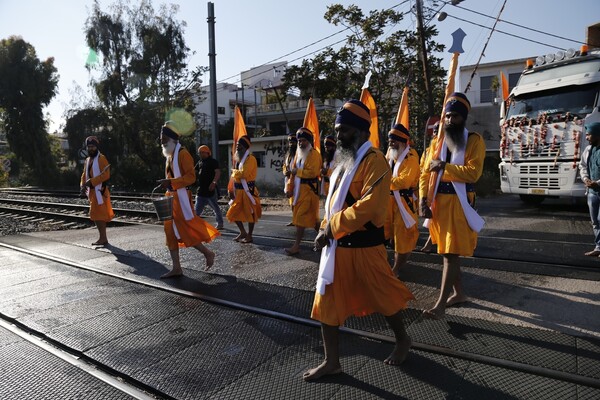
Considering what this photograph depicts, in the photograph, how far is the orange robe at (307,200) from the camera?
7535 millimetres

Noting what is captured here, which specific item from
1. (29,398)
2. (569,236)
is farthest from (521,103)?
(29,398)

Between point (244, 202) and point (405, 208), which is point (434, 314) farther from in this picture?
point (244, 202)

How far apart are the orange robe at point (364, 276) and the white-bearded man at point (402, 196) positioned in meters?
2.61

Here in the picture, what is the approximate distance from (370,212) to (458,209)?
1.71 metres

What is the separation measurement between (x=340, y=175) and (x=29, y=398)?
2.77m

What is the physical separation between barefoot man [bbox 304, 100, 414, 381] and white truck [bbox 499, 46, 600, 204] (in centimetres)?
993

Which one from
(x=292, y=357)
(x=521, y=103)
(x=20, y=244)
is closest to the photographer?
(x=292, y=357)

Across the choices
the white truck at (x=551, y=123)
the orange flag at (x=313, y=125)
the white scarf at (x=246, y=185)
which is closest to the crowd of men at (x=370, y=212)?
the orange flag at (x=313, y=125)

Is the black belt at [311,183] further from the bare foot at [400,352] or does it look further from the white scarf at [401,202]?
the bare foot at [400,352]

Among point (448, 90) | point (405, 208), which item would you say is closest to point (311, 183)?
point (405, 208)

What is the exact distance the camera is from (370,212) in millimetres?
2990

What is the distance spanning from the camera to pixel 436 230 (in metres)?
4.49

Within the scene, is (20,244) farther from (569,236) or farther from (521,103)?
(521,103)

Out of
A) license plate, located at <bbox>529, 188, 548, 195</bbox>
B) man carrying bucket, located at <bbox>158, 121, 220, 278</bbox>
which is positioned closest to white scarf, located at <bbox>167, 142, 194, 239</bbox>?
man carrying bucket, located at <bbox>158, 121, 220, 278</bbox>
